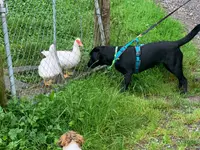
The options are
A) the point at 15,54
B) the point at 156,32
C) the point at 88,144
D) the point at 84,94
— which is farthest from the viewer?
the point at 156,32

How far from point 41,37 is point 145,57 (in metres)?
1.96

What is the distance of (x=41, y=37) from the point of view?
6.09 metres

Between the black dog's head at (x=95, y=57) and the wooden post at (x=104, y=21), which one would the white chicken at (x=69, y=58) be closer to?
the black dog's head at (x=95, y=57)

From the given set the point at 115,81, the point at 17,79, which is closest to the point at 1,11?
the point at 17,79

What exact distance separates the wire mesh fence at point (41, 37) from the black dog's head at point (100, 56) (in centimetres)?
20

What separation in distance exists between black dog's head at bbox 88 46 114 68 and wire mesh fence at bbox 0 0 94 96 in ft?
0.67

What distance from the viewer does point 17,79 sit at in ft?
16.4

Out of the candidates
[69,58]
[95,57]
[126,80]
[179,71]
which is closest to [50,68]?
[69,58]

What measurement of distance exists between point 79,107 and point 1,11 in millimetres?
1170

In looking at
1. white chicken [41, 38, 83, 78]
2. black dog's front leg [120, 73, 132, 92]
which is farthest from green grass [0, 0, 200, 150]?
white chicken [41, 38, 83, 78]

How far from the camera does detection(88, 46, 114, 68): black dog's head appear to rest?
16.3 feet

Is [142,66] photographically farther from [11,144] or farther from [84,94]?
[11,144]

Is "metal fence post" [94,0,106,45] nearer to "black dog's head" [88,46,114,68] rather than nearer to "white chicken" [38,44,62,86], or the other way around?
"black dog's head" [88,46,114,68]

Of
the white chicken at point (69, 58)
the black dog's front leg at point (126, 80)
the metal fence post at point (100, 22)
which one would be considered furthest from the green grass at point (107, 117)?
the metal fence post at point (100, 22)
